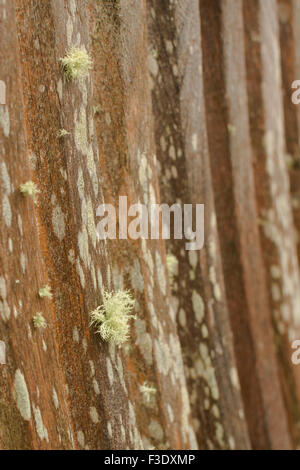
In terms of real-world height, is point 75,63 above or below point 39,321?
above

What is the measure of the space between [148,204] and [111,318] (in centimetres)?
49

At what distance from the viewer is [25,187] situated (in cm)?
123

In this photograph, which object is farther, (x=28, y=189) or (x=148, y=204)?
(x=148, y=204)

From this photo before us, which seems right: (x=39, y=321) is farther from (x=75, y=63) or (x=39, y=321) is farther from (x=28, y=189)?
(x=75, y=63)

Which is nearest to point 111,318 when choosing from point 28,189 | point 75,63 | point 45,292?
point 45,292

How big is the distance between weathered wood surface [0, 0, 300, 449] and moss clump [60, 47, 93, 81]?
0.02 m

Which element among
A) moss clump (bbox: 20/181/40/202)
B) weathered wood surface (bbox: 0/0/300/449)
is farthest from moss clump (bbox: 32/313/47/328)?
moss clump (bbox: 20/181/40/202)

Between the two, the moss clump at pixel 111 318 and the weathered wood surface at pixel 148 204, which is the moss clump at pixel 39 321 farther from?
the moss clump at pixel 111 318

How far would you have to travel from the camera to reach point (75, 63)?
1355mm

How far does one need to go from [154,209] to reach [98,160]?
326mm

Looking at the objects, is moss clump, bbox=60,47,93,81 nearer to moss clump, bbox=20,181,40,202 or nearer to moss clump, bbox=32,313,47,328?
moss clump, bbox=20,181,40,202

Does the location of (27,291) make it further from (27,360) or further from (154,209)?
(154,209)

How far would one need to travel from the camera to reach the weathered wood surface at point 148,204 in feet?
4.11
